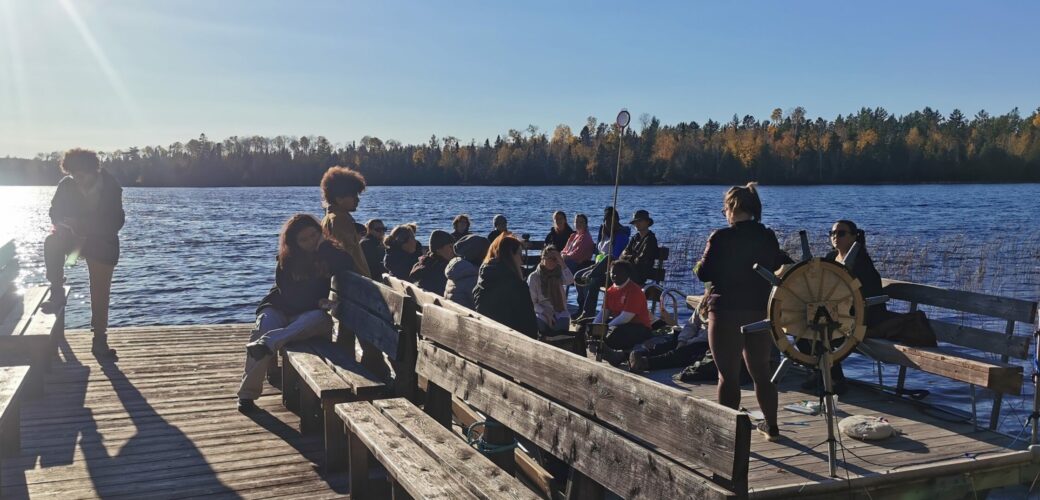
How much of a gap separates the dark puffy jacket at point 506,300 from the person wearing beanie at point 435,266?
2444 millimetres

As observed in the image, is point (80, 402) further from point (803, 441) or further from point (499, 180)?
point (499, 180)

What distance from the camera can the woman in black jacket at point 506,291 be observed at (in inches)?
243

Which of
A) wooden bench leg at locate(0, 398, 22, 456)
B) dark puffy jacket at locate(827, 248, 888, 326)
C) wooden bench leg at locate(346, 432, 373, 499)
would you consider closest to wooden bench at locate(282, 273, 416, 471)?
wooden bench leg at locate(346, 432, 373, 499)

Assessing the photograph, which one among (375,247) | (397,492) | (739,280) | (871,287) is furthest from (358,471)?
(375,247)

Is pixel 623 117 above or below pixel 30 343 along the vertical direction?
above

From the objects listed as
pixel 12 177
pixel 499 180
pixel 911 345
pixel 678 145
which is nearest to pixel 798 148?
pixel 678 145

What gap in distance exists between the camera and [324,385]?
206 inches

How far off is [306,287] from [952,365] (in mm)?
4809

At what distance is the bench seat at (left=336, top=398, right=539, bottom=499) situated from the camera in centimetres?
364

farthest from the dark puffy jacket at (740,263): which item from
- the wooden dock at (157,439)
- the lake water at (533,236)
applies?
the lake water at (533,236)

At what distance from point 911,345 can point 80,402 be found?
6606 millimetres

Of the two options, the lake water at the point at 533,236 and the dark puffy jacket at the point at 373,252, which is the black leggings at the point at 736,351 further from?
the lake water at the point at 533,236

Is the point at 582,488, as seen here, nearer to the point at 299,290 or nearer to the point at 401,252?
the point at 299,290

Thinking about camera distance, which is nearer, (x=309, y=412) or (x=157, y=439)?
(x=157, y=439)
